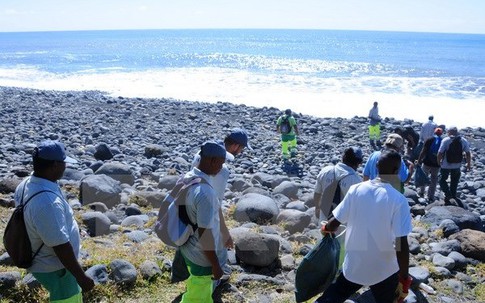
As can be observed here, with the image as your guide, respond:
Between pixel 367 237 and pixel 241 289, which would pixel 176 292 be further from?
pixel 367 237

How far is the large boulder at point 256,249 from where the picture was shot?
5.33 meters

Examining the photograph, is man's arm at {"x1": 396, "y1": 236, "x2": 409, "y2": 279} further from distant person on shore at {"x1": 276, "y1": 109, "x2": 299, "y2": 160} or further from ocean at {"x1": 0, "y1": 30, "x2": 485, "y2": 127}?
ocean at {"x1": 0, "y1": 30, "x2": 485, "y2": 127}

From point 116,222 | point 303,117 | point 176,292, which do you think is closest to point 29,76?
point 303,117

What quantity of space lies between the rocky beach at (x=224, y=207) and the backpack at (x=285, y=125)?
3.16 ft

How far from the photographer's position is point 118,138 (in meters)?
15.5

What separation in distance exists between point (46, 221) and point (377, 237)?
2.17 meters

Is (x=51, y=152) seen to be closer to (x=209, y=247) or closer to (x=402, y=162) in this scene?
(x=209, y=247)

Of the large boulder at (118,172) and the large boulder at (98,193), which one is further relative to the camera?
the large boulder at (118,172)

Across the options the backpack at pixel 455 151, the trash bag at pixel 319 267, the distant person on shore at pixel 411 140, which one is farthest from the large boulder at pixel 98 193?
the distant person on shore at pixel 411 140

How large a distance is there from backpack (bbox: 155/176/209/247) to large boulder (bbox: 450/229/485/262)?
3.87m

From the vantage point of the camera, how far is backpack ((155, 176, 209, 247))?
11.8 feet

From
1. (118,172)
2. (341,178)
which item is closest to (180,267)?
(341,178)

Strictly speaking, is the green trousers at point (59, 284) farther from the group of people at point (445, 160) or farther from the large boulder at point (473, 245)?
the group of people at point (445, 160)

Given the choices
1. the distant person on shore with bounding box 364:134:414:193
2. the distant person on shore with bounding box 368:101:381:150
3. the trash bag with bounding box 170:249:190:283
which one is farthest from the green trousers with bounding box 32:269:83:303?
the distant person on shore with bounding box 368:101:381:150
